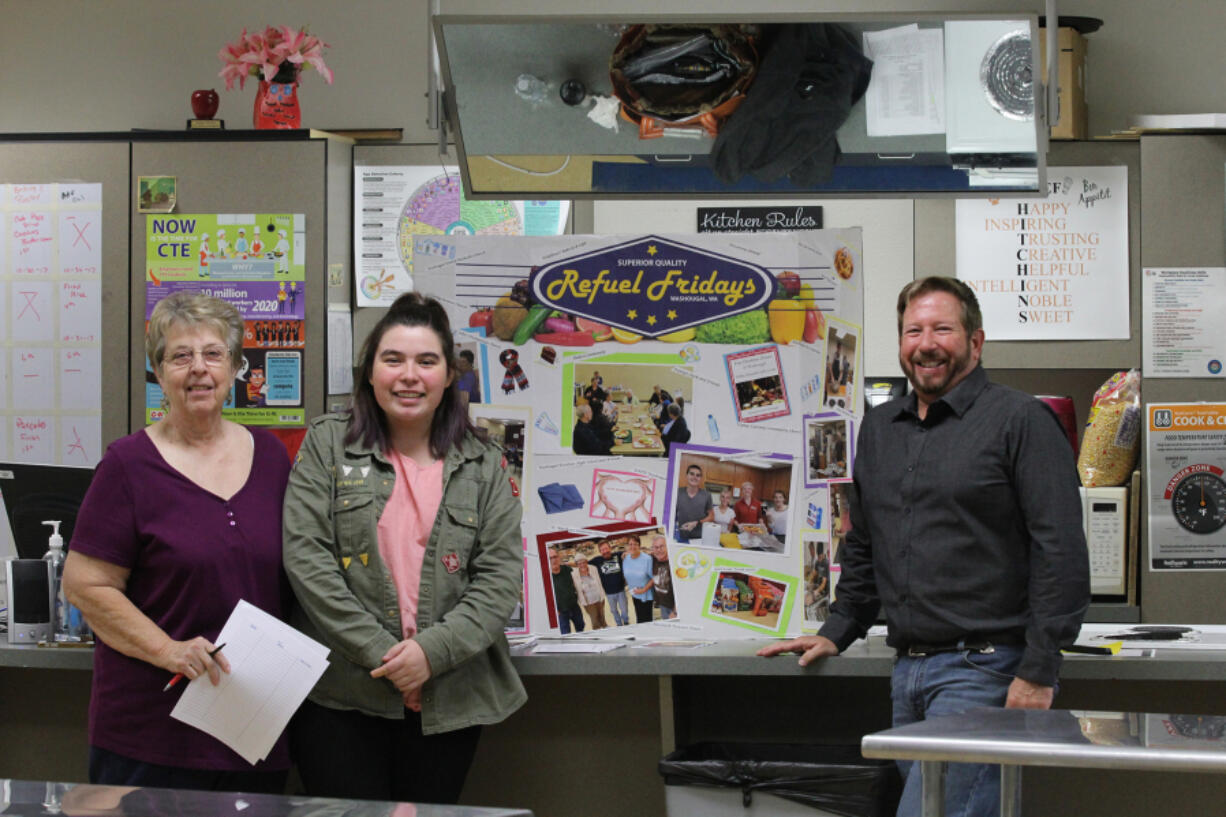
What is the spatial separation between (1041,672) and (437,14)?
156 cm

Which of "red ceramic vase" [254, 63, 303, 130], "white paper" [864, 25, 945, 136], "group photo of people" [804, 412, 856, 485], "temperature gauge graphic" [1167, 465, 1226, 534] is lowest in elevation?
"temperature gauge graphic" [1167, 465, 1226, 534]

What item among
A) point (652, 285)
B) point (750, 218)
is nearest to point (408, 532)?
point (652, 285)

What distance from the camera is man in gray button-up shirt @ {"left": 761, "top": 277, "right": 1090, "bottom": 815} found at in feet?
7.49

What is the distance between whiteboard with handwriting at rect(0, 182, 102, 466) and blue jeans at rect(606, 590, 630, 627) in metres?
2.13

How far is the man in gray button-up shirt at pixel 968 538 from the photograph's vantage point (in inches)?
89.9

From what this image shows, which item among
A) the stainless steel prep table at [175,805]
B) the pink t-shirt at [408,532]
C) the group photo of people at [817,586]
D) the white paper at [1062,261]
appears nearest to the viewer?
the stainless steel prep table at [175,805]

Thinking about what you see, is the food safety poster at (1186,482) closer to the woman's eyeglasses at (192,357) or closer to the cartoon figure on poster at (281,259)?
the cartoon figure on poster at (281,259)

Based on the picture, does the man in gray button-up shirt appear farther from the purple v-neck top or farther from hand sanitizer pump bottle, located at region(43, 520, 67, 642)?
hand sanitizer pump bottle, located at region(43, 520, 67, 642)

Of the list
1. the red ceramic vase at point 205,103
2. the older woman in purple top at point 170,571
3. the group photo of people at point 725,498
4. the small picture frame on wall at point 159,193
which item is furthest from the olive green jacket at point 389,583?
the red ceramic vase at point 205,103

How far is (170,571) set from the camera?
7.60 ft

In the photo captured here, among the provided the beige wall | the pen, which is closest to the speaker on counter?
the pen

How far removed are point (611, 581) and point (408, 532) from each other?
2.15 feet

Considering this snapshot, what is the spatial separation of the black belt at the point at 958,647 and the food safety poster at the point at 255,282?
7.74 feet

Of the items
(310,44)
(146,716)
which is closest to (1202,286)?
(310,44)
